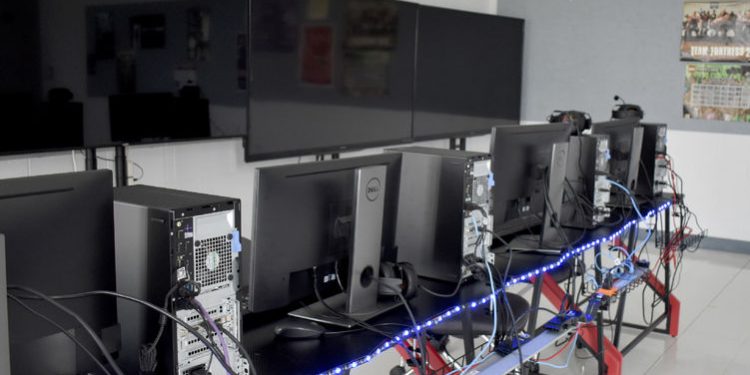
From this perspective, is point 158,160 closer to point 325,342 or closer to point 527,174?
point 527,174

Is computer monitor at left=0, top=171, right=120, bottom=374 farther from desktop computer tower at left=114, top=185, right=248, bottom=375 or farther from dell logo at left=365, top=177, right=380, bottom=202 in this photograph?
dell logo at left=365, top=177, right=380, bottom=202

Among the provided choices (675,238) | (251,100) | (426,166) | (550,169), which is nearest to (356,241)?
(426,166)

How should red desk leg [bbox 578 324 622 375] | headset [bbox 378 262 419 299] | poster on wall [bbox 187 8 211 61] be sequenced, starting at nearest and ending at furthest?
headset [bbox 378 262 419 299]
red desk leg [bbox 578 324 622 375]
poster on wall [bbox 187 8 211 61]

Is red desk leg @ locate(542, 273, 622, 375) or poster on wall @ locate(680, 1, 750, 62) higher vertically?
poster on wall @ locate(680, 1, 750, 62)

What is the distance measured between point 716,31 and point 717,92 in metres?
0.48

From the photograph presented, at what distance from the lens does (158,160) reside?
3986mm

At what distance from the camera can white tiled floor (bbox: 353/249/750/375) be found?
389cm

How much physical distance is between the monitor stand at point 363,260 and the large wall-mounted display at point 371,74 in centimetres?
216

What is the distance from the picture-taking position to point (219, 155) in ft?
14.3

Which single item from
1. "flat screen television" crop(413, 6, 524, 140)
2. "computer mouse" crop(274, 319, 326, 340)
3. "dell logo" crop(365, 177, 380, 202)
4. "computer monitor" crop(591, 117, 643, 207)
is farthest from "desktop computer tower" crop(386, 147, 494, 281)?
"flat screen television" crop(413, 6, 524, 140)

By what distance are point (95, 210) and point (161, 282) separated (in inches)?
8.5

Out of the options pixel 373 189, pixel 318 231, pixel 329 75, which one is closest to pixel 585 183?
pixel 373 189

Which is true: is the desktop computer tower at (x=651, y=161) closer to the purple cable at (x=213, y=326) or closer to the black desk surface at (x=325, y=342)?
the black desk surface at (x=325, y=342)

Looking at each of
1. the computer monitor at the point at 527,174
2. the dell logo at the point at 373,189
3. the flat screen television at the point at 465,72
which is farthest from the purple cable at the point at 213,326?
the flat screen television at the point at 465,72
